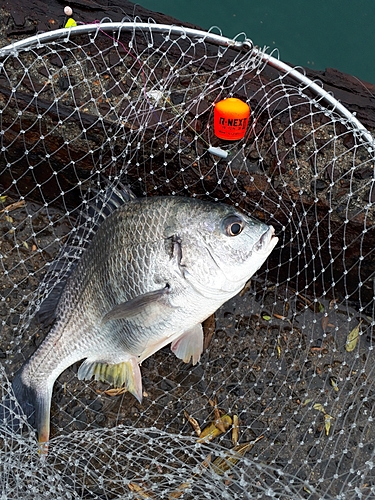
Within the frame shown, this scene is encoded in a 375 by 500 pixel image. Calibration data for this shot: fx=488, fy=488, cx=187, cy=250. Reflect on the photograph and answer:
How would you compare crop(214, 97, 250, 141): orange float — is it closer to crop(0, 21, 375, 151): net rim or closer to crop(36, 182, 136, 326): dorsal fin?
crop(0, 21, 375, 151): net rim

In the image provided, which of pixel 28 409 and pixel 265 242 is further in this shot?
pixel 28 409

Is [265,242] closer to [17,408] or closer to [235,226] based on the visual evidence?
[235,226]

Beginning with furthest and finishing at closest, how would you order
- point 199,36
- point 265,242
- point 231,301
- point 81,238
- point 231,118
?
point 231,301 → point 81,238 → point 199,36 → point 231,118 → point 265,242

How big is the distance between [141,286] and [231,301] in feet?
3.07

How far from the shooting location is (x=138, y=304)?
7.41 feet

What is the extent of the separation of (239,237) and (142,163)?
0.77 metres

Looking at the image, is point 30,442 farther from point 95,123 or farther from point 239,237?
point 95,123

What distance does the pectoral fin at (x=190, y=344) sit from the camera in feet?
8.50

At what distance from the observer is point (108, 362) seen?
258 centimetres

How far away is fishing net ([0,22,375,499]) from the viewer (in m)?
2.56

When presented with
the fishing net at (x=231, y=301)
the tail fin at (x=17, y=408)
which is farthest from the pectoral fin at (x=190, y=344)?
the tail fin at (x=17, y=408)

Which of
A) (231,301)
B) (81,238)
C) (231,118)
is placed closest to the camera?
(231,118)

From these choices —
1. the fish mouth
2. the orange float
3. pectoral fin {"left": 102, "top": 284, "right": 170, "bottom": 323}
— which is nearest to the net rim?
the orange float

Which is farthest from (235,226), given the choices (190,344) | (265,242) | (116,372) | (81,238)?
(116,372)
